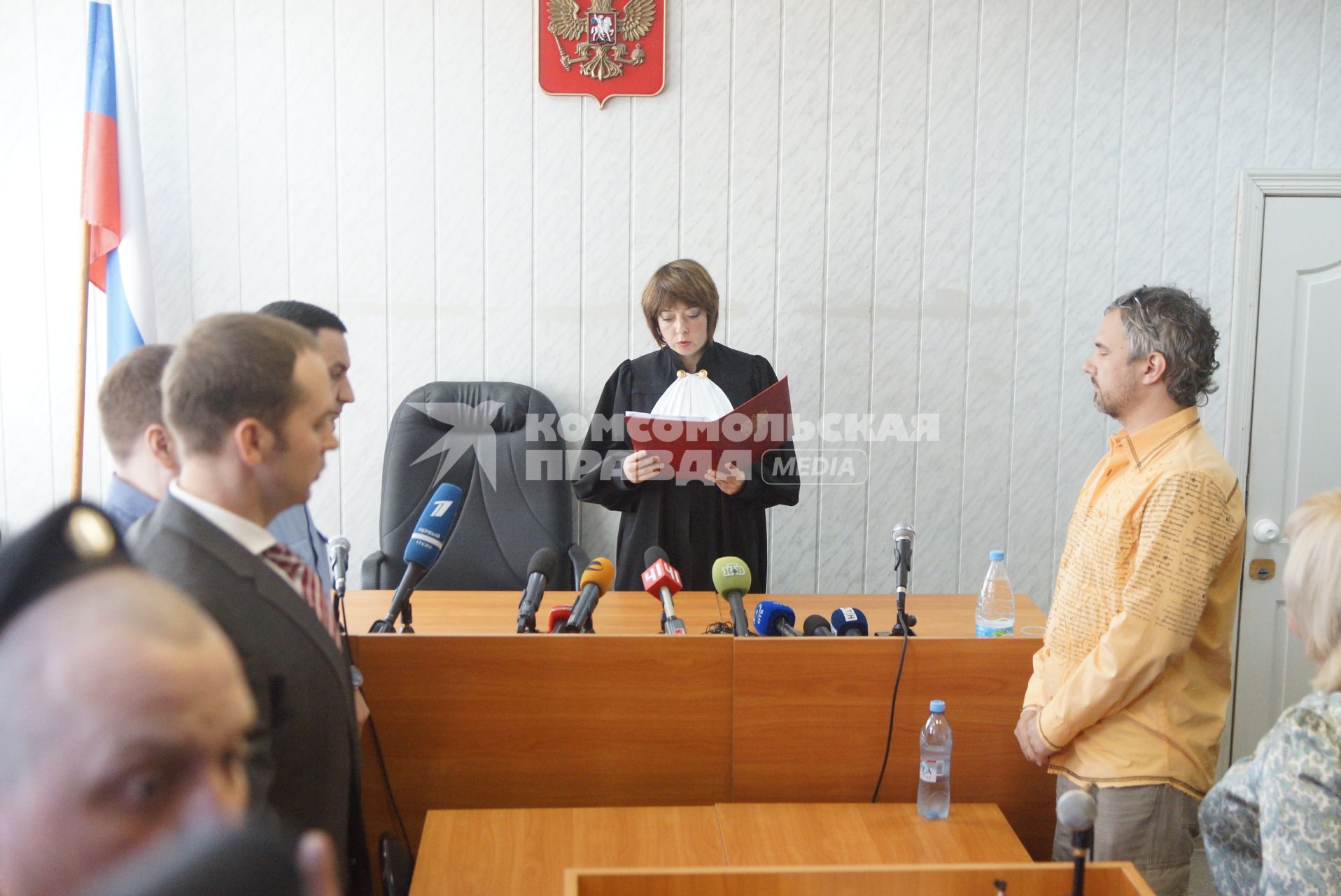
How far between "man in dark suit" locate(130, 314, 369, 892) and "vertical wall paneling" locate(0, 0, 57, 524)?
2763mm

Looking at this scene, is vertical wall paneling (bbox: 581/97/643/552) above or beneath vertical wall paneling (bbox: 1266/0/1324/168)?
beneath

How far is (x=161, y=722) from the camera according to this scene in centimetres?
42

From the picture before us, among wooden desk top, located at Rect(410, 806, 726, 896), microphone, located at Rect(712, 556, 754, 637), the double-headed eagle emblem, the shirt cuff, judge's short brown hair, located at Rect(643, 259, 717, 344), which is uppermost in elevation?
the double-headed eagle emblem

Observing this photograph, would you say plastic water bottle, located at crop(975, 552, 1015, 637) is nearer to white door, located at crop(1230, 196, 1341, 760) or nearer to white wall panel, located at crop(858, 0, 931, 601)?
white wall panel, located at crop(858, 0, 931, 601)

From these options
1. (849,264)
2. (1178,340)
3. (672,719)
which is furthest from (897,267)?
(672,719)

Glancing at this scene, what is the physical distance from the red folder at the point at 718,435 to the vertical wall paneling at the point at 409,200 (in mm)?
1215

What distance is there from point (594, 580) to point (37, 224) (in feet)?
8.42

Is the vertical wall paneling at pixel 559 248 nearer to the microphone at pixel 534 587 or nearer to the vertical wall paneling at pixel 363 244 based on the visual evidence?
the vertical wall paneling at pixel 363 244

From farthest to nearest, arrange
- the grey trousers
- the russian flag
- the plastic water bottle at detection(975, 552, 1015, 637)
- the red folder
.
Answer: the russian flag → the red folder → the plastic water bottle at detection(975, 552, 1015, 637) → the grey trousers

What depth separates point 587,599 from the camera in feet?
6.79

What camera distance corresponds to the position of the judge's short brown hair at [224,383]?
115 cm

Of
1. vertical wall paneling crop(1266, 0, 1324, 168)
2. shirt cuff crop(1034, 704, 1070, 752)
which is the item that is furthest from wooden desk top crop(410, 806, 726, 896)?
vertical wall paneling crop(1266, 0, 1324, 168)

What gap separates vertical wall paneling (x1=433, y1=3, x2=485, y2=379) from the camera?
11.4 feet

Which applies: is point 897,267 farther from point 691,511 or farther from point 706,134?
point 691,511
